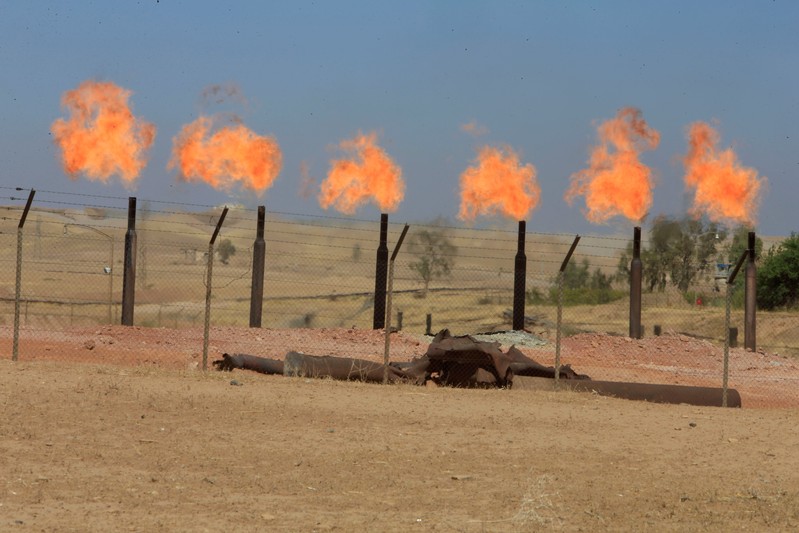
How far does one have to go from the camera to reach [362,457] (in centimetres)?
1045

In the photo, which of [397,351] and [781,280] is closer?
[397,351]

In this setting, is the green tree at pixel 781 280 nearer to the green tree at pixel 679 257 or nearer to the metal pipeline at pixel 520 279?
the green tree at pixel 679 257

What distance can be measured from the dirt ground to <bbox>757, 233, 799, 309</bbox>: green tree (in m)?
31.3

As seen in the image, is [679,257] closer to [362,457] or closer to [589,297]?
[589,297]

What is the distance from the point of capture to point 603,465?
10.5 meters

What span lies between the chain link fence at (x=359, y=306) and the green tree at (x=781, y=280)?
45.5 inches

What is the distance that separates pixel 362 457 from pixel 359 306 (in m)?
37.7

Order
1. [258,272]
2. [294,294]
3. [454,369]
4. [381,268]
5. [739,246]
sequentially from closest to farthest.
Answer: [454,369] < [258,272] < [381,268] < [294,294] < [739,246]

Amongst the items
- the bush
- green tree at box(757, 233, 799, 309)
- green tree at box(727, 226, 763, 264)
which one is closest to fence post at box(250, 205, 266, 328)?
the bush

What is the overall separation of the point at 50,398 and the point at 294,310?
111 feet

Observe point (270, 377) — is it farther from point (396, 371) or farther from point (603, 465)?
point (603, 465)

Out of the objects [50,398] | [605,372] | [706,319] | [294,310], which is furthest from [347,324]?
[50,398]

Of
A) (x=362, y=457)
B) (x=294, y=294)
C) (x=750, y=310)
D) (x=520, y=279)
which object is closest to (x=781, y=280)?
(x=294, y=294)

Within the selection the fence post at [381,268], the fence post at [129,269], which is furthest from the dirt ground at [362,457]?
the fence post at [381,268]
